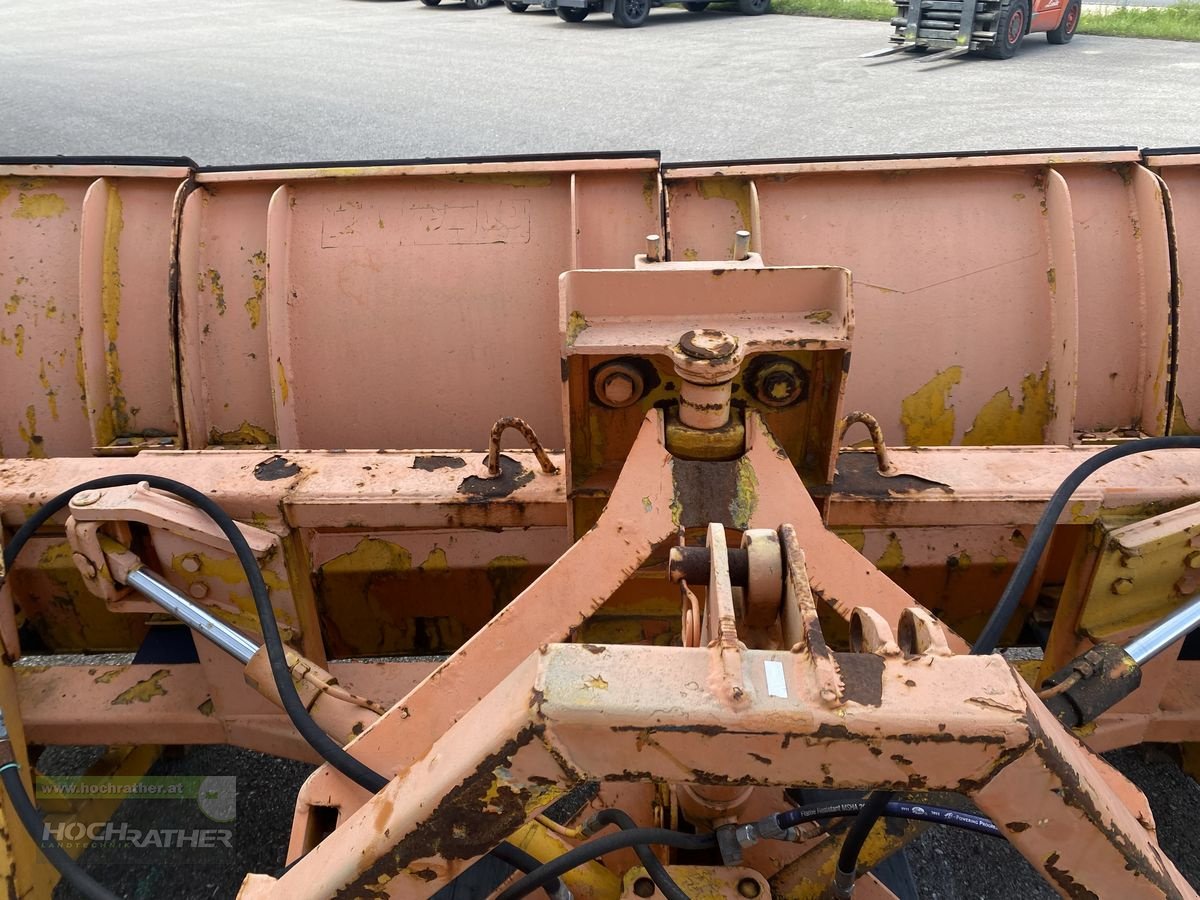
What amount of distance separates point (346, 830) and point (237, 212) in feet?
6.57

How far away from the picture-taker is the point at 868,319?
7.50ft

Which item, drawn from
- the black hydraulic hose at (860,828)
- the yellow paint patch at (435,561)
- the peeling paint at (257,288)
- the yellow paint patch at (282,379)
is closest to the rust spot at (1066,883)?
the black hydraulic hose at (860,828)

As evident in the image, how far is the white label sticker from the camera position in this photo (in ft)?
2.55

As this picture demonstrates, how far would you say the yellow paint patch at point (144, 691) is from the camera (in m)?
1.81

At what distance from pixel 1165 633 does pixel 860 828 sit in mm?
618

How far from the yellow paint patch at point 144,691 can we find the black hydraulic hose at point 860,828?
5.07 feet

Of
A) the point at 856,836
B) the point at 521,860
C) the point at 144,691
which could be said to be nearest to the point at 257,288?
the point at 144,691

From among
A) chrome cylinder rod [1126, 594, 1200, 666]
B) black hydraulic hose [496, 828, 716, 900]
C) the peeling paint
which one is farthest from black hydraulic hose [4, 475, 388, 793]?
chrome cylinder rod [1126, 594, 1200, 666]

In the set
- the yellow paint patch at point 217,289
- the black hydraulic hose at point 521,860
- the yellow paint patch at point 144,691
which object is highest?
the yellow paint patch at point 217,289

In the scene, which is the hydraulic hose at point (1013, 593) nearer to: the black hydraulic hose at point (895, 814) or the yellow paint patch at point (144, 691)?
the black hydraulic hose at point (895, 814)

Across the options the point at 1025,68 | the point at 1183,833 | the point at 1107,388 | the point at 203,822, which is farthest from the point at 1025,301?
the point at 1025,68

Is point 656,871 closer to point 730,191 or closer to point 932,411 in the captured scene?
point 932,411

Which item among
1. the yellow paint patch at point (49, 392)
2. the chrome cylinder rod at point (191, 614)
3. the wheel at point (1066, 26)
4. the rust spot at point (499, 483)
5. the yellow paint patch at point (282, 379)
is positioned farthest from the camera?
the wheel at point (1066, 26)

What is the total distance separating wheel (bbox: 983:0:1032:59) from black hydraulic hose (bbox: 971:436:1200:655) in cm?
1187
